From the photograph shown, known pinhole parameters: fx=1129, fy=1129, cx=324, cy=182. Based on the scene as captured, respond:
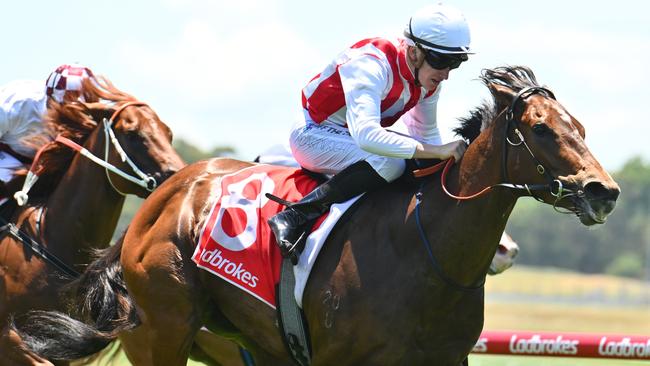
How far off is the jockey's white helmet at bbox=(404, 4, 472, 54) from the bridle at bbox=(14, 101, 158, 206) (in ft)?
8.68

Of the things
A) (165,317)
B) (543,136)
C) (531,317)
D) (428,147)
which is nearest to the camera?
(543,136)

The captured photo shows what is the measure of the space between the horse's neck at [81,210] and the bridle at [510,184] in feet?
9.49

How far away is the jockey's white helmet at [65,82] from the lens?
8.52 metres

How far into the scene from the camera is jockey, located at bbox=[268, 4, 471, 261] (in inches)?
235

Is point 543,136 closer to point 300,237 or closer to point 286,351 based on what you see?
point 300,237

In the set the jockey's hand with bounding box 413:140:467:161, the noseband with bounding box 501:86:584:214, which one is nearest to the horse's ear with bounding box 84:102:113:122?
the jockey's hand with bounding box 413:140:467:161

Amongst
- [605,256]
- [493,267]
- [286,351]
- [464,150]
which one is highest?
[464,150]

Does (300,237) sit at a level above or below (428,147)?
below

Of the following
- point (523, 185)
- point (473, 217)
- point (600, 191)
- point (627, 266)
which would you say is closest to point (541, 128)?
point (523, 185)

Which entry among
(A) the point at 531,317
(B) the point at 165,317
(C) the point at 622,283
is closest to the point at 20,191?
(B) the point at 165,317

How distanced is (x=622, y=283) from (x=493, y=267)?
8561cm

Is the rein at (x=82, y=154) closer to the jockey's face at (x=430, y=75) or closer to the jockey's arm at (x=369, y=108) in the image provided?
the jockey's arm at (x=369, y=108)

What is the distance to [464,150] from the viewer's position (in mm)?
6020

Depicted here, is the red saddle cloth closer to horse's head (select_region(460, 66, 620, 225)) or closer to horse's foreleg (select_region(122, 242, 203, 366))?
horse's foreleg (select_region(122, 242, 203, 366))
